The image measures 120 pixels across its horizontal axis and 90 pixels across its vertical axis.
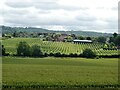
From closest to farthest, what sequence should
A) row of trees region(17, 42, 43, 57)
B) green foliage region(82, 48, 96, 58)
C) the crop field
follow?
row of trees region(17, 42, 43, 57) → green foliage region(82, 48, 96, 58) → the crop field

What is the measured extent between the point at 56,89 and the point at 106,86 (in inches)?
201

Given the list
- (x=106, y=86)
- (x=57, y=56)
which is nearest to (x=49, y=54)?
(x=57, y=56)

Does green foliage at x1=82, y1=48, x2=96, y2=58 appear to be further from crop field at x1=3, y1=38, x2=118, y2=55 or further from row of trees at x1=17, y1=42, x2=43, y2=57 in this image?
row of trees at x1=17, y1=42, x2=43, y2=57

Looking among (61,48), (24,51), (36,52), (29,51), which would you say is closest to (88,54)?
(36,52)

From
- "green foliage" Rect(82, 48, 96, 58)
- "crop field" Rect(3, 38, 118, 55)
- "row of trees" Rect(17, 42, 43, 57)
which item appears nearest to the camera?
"row of trees" Rect(17, 42, 43, 57)

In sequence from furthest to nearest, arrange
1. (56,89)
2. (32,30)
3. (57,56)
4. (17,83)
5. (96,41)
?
(32,30)
(96,41)
(57,56)
(17,83)
(56,89)

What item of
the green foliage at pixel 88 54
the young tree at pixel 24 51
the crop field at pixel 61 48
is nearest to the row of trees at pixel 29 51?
the young tree at pixel 24 51

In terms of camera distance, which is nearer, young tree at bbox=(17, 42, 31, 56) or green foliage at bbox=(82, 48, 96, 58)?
young tree at bbox=(17, 42, 31, 56)

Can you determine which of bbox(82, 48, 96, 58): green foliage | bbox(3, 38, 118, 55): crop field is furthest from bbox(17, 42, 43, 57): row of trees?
bbox(82, 48, 96, 58): green foliage

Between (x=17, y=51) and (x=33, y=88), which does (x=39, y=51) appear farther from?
(x=33, y=88)

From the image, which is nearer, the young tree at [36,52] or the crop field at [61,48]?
the young tree at [36,52]

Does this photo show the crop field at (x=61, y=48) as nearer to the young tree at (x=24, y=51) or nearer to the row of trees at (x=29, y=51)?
the young tree at (x=24, y=51)

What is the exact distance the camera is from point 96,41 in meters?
98.9

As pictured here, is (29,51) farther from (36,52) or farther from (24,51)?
(36,52)
